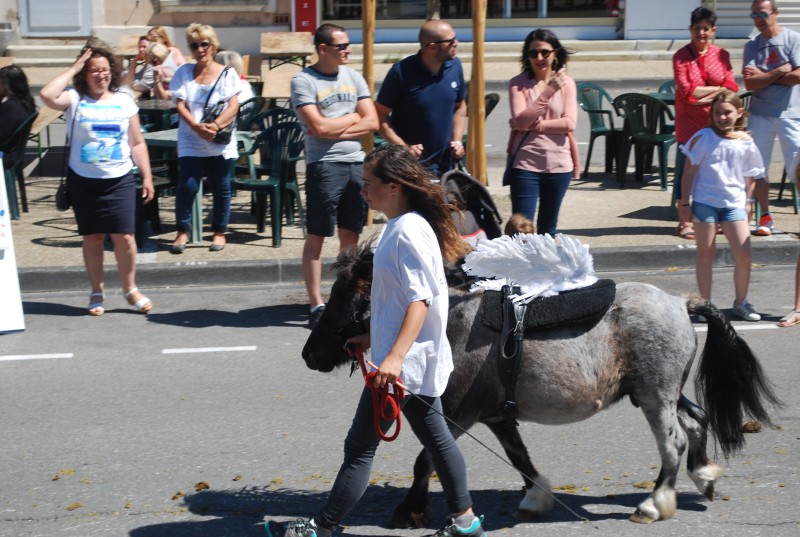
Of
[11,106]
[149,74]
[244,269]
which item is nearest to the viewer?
[244,269]

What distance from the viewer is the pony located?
15.4 ft

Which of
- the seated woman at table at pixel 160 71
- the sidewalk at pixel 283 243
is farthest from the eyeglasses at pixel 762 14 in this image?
the seated woman at table at pixel 160 71

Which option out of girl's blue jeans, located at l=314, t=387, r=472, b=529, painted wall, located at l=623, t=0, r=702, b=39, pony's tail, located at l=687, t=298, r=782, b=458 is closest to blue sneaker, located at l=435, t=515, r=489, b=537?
girl's blue jeans, located at l=314, t=387, r=472, b=529

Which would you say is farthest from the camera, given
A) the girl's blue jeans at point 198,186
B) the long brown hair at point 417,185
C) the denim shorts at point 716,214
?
the girl's blue jeans at point 198,186

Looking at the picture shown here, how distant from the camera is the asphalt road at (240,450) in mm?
5020

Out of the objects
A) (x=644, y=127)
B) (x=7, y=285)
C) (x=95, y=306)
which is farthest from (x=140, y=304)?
(x=644, y=127)

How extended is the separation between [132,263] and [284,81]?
8216mm

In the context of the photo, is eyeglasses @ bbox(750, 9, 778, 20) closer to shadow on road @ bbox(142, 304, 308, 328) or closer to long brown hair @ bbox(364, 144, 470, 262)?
shadow on road @ bbox(142, 304, 308, 328)

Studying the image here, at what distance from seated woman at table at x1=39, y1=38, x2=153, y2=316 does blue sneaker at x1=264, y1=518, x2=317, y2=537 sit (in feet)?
13.8

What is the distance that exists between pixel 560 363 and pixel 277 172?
6002 mm

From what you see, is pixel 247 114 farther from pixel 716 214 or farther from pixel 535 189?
pixel 716 214

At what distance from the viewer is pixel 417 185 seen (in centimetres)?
443

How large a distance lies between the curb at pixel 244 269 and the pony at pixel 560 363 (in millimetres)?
4698

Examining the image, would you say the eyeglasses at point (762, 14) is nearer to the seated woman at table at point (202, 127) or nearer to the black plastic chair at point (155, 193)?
the seated woman at table at point (202, 127)
